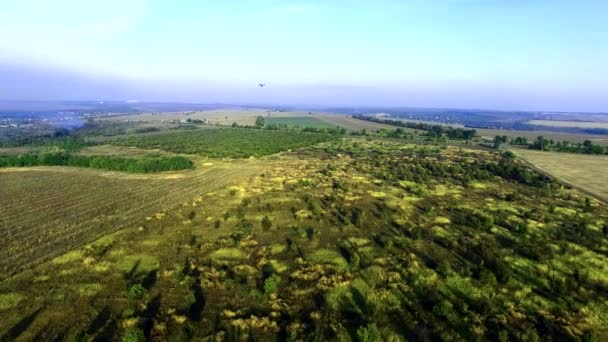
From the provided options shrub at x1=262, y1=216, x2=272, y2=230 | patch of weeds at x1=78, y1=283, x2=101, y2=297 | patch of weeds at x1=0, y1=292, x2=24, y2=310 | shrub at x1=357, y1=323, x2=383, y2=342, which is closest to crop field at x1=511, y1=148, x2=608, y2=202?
shrub at x1=262, y1=216, x2=272, y2=230

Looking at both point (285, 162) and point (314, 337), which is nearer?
point (314, 337)

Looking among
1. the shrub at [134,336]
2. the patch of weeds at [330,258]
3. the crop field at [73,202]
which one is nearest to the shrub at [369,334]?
the patch of weeds at [330,258]

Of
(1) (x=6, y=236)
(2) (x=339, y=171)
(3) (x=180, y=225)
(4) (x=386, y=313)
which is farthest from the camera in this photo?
(2) (x=339, y=171)

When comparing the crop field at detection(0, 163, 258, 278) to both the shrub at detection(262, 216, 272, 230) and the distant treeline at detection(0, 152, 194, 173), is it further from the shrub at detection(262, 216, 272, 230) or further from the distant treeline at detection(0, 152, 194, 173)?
the shrub at detection(262, 216, 272, 230)

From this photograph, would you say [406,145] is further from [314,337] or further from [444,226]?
[314,337]

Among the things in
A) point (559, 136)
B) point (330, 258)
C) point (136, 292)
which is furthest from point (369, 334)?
point (559, 136)

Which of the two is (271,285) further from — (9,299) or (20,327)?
(9,299)

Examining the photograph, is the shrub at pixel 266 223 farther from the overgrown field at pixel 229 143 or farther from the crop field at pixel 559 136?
the crop field at pixel 559 136

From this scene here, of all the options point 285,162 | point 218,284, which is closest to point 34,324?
point 218,284
